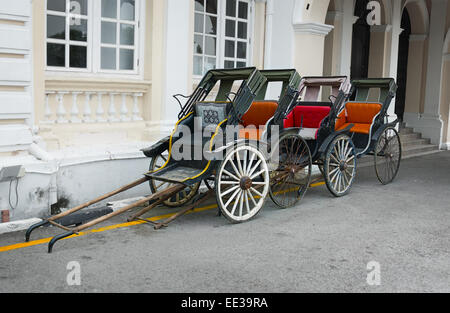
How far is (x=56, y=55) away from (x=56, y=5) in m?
0.68

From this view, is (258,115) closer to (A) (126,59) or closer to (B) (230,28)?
(A) (126,59)

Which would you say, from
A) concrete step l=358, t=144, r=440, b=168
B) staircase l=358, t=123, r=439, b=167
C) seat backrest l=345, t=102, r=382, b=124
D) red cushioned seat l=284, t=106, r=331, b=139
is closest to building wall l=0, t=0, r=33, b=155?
red cushioned seat l=284, t=106, r=331, b=139

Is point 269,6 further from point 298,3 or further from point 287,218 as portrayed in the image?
point 287,218

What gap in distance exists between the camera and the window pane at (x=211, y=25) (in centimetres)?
946

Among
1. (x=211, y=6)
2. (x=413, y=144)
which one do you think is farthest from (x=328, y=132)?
(x=413, y=144)

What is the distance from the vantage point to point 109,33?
313 inches

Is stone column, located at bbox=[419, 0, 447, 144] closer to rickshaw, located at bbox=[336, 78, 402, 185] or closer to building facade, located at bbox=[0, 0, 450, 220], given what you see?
rickshaw, located at bbox=[336, 78, 402, 185]

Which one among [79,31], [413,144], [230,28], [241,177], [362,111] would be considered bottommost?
[413,144]

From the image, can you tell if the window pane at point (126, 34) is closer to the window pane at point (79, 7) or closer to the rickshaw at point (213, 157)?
the window pane at point (79, 7)

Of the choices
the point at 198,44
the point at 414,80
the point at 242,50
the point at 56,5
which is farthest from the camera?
the point at 414,80

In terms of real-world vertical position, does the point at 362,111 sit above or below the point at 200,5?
below

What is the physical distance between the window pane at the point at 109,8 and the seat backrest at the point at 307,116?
3.05m

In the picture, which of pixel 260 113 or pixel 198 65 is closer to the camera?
pixel 260 113
